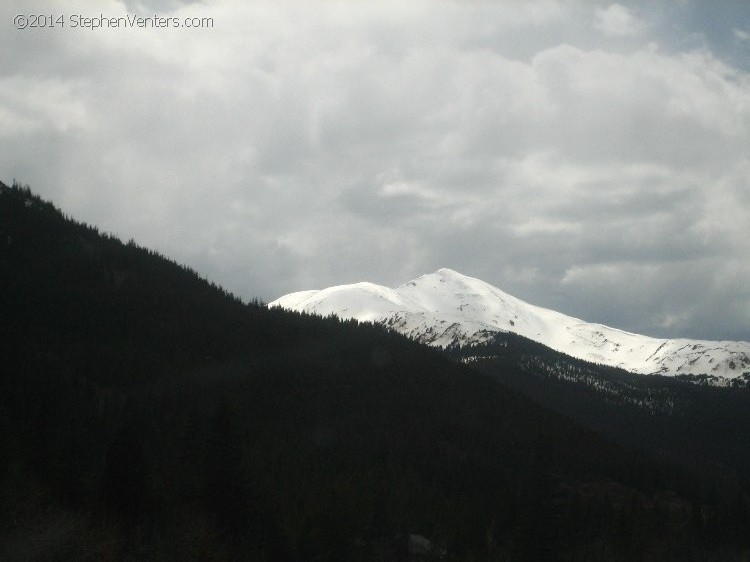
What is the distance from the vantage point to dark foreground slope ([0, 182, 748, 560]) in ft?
216

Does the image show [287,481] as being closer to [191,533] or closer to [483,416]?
[191,533]

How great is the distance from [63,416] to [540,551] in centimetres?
7382

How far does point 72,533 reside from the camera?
40375 mm

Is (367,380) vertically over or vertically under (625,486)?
over

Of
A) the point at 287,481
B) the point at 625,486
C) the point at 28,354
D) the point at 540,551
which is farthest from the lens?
the point at 625,486

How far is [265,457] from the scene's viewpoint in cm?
12500

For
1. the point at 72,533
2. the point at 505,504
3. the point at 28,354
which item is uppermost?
the point at 28,354

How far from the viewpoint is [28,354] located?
478 ft

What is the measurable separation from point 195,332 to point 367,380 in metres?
42.3

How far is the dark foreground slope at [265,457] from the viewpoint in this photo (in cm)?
6594

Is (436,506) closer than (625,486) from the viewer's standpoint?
Yes

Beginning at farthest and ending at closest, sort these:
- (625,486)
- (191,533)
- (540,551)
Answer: (625,486) < (540,551) < (191,533)

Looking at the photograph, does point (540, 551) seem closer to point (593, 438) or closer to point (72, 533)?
point (72, 533)

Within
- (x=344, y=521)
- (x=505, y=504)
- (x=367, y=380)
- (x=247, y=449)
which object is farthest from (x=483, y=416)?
(x=344, y=521)
